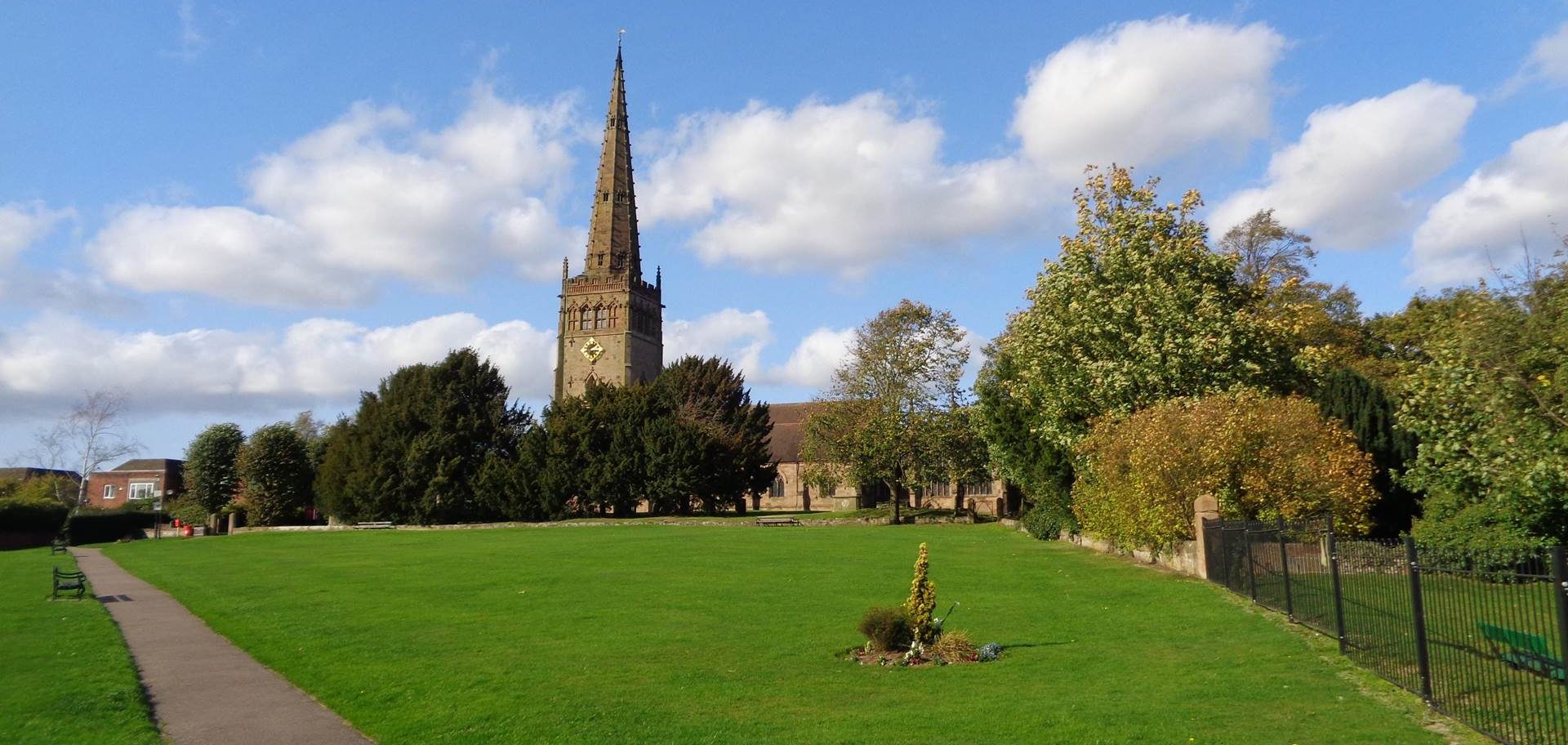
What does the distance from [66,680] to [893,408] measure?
4426cm

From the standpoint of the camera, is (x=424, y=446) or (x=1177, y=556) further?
(x=424, y=446)

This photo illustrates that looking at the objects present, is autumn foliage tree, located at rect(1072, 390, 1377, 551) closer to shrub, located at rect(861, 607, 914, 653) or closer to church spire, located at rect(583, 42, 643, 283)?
shrub, located at rect(861, 607, 914, 653)

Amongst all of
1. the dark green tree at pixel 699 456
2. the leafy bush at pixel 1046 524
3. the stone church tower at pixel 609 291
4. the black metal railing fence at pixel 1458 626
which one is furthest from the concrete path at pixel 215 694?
the stone church tower at pixel 609 291

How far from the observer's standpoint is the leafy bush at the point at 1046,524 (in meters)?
38.2

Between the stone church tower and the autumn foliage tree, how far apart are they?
83013 millimetres

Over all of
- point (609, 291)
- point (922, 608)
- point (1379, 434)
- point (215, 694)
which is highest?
point (609, 291)

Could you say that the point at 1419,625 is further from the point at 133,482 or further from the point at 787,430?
the point at 133,482

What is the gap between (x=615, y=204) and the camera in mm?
106812

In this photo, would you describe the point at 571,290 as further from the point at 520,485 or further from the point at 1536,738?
the point at 1536,738

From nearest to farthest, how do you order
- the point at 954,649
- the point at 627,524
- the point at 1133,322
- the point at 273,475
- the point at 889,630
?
1. the point at 954,649
2. the point at 889,630
3. the point at 1133,322
4. the point at 627,524
5. the point at 273,475

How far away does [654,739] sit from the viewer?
32.9 ft

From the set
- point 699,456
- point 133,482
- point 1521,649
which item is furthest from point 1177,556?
point 133,482

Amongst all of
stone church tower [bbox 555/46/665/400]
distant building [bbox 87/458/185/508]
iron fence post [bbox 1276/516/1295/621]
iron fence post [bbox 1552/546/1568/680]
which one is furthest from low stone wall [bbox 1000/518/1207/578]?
distant building [bbox 87/458/185/508]

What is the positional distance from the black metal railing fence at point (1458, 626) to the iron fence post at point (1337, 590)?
0.02 meters
